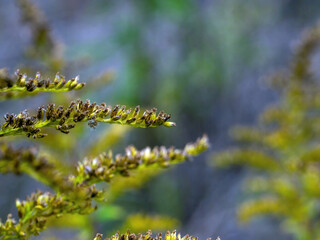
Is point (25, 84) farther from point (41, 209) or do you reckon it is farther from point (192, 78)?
point (192, 78)

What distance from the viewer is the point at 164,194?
21.7 feet

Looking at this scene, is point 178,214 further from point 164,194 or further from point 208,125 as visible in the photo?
point 208,125

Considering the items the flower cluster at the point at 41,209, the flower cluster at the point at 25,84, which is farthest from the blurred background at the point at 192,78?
the flower cluster at the point at 25,84

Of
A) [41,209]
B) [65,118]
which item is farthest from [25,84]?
[41,209]

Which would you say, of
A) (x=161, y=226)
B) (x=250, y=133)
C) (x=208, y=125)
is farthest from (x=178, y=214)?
(x=161, y=226)

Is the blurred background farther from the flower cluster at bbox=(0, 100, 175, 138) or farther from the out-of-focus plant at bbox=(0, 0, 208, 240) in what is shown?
the flower cluster at bbox=(0, 100, 175, 138)

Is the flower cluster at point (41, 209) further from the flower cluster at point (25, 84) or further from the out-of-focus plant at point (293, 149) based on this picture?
the out-of-focus plant at point (293, 149)

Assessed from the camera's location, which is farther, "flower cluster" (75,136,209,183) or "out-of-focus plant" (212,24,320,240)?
"out-of-focus plant" (212,24,320,240)

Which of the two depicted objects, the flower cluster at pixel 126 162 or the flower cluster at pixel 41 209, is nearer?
the flower cluster at pixel 41 209

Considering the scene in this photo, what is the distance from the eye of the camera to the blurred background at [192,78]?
6203 millimetres

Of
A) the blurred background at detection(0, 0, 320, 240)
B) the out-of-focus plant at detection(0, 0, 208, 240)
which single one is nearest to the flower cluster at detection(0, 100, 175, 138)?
the out-of-focus plant at detection(0, 0, 208, 240)

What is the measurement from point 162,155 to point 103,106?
44 cm

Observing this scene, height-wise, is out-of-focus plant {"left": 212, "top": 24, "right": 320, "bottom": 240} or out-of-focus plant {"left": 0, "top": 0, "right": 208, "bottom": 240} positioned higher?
out-of-focus plant {"left": 212, "top": 24, "right": 320, "bottom": 240}

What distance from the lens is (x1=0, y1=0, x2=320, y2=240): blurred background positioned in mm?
6203
